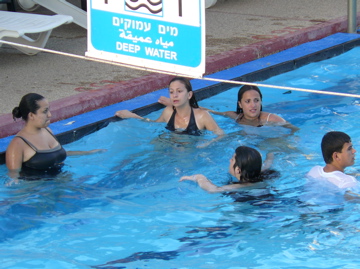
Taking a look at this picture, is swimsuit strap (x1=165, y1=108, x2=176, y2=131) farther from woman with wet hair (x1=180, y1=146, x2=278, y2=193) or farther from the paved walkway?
woman with wet hair (x1=180, y1=146, x2=278, y2=193)

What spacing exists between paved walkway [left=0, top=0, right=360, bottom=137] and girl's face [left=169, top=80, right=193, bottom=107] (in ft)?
4.91

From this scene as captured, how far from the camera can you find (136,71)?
31.0 feet

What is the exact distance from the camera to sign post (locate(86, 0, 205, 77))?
496cm

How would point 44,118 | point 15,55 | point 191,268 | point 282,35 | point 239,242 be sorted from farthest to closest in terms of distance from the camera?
point 282,35
point 15,55
point 44,118
point 239,242
point 191,268

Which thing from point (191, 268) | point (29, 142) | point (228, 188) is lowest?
point (191, 268)

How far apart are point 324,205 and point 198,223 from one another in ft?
3.56

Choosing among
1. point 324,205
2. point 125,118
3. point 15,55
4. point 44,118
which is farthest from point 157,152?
point 15,55

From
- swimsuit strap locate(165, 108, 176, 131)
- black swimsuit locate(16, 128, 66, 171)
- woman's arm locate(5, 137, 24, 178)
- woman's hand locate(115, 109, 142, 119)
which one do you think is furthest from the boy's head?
woman's hand locate(115, 109, 142, 119)

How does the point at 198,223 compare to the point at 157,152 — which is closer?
the point at 198,223

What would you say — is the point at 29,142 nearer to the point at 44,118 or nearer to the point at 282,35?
the point at 44,118

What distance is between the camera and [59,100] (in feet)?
26.3

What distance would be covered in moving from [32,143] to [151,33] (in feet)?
5.66

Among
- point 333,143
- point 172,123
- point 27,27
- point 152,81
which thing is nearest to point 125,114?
point 172,123

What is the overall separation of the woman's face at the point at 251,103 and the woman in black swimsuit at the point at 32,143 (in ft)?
7.48
